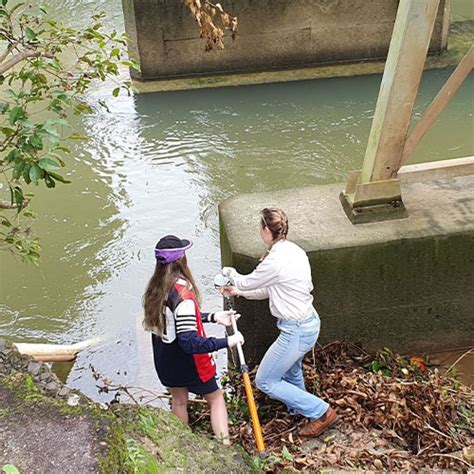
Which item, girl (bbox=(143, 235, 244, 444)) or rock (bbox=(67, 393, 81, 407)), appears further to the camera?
girl (bbox=(143, 235, 244, 444))

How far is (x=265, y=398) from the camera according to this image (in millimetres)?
4699

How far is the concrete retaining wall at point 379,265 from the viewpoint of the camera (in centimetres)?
491

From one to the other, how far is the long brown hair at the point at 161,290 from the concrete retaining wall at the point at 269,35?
825 cm

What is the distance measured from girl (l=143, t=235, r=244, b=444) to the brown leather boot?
57 centimetres

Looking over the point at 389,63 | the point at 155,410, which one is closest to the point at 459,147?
the point at 389,63

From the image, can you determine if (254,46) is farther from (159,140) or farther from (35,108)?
(35,108)

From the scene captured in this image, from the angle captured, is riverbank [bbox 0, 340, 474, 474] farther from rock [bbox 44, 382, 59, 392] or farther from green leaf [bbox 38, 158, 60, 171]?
green leaf [bbox 38, 158, 60, 171]

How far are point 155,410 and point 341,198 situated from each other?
2.75 metres

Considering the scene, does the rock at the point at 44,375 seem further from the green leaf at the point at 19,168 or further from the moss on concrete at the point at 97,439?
the green leaf at the point at 19,168

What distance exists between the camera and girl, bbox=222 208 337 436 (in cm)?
404

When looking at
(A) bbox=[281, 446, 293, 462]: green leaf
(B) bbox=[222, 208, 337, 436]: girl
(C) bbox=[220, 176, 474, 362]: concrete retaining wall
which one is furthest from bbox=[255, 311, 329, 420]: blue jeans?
(C) bbox=[220, 176, 474, 362]: concrete retaining wall

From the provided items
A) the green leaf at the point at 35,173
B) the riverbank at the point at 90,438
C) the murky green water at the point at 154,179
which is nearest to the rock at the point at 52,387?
the riverbank at the point at 90,438

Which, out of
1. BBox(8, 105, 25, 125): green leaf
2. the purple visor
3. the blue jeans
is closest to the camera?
BBox(8, 105, 25, 125): green leaf

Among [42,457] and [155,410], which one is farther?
[155,410]
